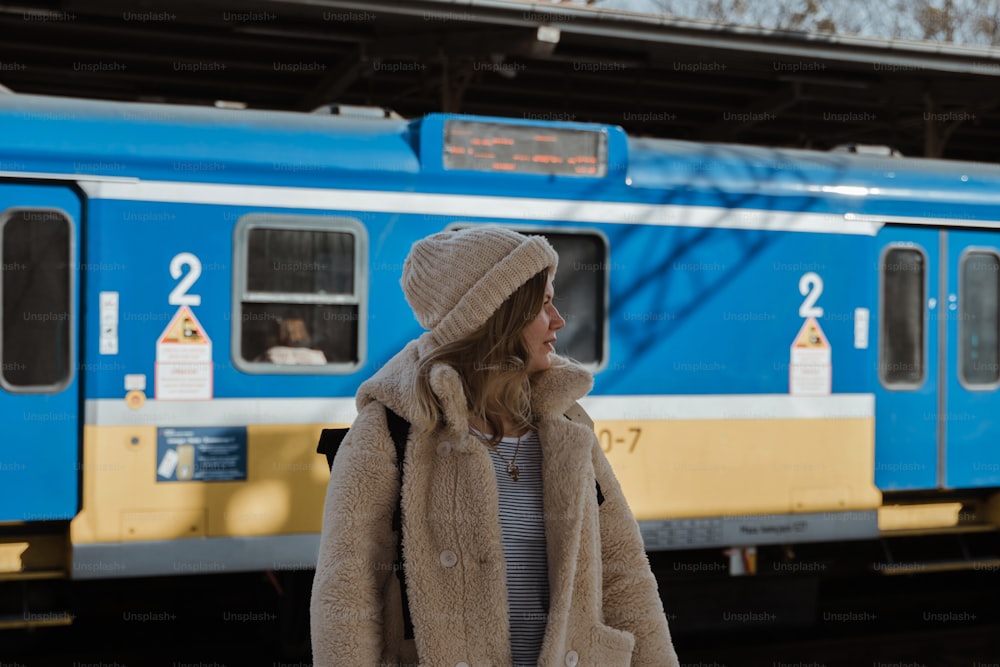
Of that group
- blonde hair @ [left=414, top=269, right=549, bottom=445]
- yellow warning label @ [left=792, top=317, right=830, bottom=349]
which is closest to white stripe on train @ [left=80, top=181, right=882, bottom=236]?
yellow warning label @ [left=792, top=317, right=830, bottom=349]

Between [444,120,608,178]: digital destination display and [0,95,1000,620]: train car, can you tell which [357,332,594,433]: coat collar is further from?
[444,120,608,178]: digital destination display

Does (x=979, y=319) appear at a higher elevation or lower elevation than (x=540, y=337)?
higher

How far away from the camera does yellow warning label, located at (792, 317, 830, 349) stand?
22.8 ft

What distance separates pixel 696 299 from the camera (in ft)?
22.1

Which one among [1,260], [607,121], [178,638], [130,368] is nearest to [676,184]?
[130,368]

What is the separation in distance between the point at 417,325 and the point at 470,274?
3.78 meters

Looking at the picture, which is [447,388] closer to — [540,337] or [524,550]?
[540,337]

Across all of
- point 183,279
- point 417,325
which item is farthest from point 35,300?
point 417,325

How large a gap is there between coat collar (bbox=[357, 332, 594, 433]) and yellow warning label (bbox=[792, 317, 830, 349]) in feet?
15.3

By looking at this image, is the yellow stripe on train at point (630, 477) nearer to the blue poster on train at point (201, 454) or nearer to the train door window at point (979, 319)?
the blue poster on train at point (201, 454)

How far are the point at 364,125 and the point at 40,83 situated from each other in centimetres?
611

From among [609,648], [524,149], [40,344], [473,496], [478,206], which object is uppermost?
[524,149]

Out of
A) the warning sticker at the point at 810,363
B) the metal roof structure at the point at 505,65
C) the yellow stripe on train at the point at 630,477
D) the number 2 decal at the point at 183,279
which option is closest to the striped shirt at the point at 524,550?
the yellow stripe on train at the point at 630,477

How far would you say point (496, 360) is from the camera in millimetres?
2416
